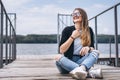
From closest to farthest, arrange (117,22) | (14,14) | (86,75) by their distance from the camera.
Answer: (86,75) → (117,22) → (14,14)

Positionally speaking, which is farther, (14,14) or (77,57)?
(14,14)

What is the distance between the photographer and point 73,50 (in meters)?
3.65

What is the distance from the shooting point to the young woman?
139 inches

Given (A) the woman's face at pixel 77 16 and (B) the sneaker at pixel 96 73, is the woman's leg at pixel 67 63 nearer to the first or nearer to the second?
(B) the sneaker at pixel 96 73

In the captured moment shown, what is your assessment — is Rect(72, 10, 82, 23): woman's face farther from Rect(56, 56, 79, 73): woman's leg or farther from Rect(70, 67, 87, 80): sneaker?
Rect(70, 67, 87, 80): sneaker

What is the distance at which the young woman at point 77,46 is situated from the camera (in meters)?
3.52

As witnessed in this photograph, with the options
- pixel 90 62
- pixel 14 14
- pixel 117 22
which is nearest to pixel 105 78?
pixel 90 62

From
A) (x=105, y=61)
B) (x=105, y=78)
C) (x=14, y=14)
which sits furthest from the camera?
(x=105, y=61)

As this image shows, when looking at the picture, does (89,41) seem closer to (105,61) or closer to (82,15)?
(82,15)

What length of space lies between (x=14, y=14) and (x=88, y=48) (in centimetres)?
790

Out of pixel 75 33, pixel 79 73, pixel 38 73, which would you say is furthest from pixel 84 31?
pixel 38 73

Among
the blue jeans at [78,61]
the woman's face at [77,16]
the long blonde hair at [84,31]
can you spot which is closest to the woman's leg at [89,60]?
the blue jeans at [78,61]

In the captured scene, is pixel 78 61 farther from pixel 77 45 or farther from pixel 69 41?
pixel 69 41

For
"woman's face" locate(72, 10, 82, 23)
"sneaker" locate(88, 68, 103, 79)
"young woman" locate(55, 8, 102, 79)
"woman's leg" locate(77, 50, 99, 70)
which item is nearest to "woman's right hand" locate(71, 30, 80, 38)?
"young woman" locate(55, 8, 102, 79)
